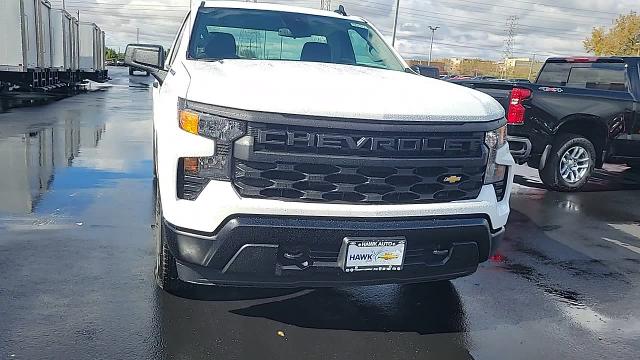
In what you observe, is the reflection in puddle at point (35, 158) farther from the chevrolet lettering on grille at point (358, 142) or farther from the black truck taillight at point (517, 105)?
the black truck taillight at point (517, 105)

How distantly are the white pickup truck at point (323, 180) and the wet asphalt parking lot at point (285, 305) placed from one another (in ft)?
1.48

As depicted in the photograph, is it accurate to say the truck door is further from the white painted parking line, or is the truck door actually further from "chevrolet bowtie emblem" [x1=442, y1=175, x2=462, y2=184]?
"chevrolet bowtie emblem" [x1=442, y1=175, x2=462, y2=184]

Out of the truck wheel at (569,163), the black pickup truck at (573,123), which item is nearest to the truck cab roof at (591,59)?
the black pickup truck at (573,123)

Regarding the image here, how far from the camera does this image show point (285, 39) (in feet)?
15.8

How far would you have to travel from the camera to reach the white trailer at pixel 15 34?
17391mm

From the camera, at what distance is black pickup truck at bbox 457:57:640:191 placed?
800cm

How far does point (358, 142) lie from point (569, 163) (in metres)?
6.53

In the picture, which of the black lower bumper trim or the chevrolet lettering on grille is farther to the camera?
the black lower bumper trim

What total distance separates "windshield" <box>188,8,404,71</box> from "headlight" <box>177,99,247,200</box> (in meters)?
1.38

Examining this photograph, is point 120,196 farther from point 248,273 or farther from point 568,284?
point 568,284

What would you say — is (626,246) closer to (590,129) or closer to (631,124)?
(590,129)

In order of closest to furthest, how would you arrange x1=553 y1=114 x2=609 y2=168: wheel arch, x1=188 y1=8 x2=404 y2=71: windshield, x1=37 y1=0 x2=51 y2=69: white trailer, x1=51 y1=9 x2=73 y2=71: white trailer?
1. x1=188 y1=8 x2=404 y2=71: windshield
2. x1=553 y1=114 x2=609 y2=168: wheel arch
3. x1=37 y1=0 x2=51 y2=69: white trailer
4. x1=51 y1=9 x2=73 y2=71: white trailer

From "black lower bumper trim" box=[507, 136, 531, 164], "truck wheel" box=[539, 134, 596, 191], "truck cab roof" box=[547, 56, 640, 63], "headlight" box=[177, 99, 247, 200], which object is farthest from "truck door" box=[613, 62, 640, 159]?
"headlight" box=[177, 99, 247, 200]

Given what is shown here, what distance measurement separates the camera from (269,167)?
115 inches
